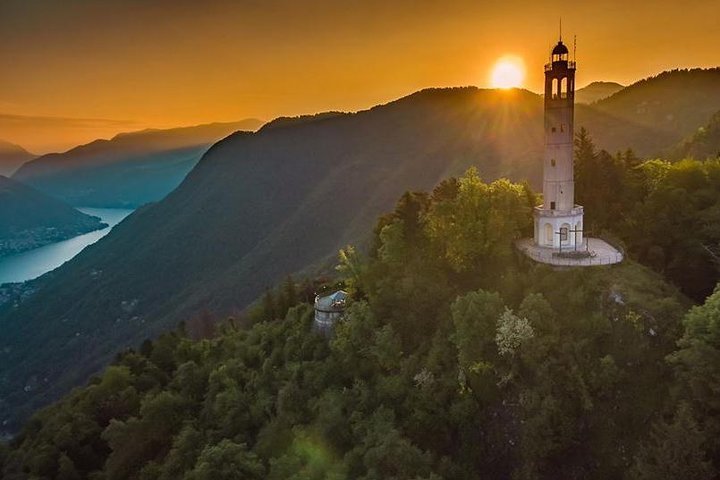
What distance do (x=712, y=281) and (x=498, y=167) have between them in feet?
351

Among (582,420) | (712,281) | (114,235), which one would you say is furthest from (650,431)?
(114,235)

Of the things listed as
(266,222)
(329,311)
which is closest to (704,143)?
(329,311)

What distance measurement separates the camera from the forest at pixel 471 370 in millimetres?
27484

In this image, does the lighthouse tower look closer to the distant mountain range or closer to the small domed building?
the small domed building

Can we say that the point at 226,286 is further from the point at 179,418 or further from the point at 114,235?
the point at 179,418

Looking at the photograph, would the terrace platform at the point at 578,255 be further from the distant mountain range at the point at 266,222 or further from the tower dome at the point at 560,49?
the distant mountain range at the point at 266,222

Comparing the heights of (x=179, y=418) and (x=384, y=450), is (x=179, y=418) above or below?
below

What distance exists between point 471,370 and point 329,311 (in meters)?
14.7

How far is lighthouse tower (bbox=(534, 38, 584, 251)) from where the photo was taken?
125ft

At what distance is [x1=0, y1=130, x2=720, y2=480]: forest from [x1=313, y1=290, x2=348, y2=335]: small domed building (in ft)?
4.29

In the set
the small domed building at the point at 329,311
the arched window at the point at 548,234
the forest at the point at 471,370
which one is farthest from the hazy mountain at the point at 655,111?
the small domed building at the point at 329,311

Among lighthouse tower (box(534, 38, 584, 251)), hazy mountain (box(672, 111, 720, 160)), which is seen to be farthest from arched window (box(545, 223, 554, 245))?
hazy mountain (box(672, 111, 720, 160))

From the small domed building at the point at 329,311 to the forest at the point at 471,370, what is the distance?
131cm

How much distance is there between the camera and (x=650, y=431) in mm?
26203
